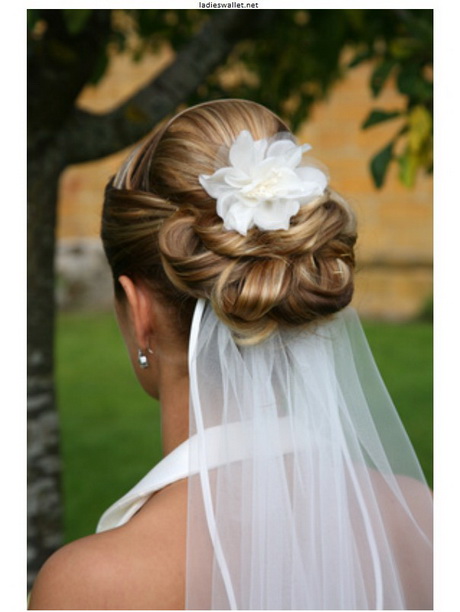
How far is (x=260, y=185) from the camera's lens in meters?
1.52

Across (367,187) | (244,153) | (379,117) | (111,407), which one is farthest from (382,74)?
(367,187)

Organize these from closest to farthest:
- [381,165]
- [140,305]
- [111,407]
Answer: [140,305]
[381,165]
[111,407]

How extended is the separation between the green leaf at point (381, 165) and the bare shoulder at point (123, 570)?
4.21 ft

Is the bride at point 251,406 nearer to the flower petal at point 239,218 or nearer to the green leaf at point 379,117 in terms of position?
the flower petal at point 239,218

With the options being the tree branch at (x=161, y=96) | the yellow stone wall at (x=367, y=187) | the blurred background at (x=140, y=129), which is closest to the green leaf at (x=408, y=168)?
the blurred background at (x=140, y=129)

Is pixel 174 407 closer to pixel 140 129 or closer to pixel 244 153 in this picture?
pixel 244 153

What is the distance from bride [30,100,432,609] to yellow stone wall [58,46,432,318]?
556 cm

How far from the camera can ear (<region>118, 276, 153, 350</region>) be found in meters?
1.61

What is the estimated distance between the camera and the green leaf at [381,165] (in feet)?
7.80

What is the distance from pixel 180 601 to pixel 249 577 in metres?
0.13

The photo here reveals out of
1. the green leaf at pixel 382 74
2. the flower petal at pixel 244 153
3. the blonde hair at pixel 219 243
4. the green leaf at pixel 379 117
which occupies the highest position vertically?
the green leaf at pixel 382 74

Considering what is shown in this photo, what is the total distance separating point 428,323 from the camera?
25.8 ft

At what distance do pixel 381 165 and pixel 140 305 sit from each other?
3.39ft

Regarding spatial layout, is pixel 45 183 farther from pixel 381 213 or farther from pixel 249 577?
pixel 381 213
